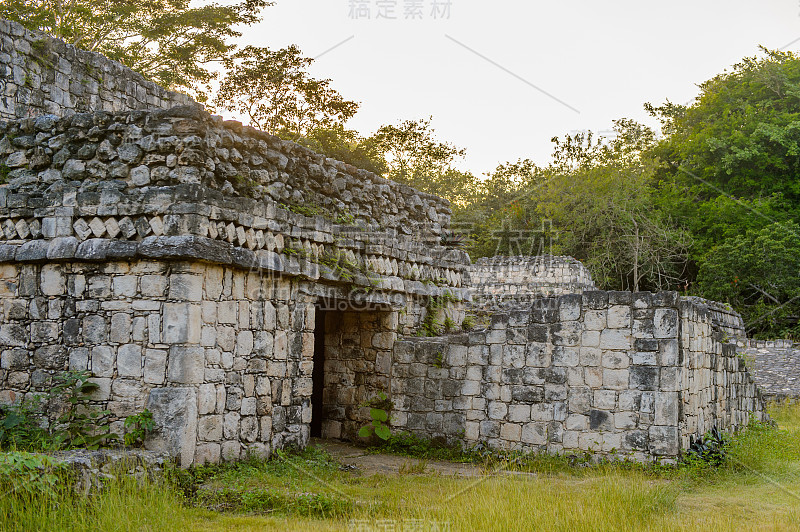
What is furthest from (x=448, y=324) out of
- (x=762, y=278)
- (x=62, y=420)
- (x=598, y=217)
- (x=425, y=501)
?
(x=598, y=217)

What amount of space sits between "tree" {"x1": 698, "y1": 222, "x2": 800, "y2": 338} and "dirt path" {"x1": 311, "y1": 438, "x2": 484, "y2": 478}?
1814 cm

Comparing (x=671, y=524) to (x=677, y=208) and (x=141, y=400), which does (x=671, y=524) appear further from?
(x=677, y=208)

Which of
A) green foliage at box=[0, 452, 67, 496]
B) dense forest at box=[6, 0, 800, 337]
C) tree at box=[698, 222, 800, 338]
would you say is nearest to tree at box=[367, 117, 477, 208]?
dense forest at box=[6, 0, 800, 337]

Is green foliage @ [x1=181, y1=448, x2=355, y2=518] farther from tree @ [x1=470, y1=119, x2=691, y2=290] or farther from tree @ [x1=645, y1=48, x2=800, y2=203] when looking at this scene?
tree @ [x1=645, y1=48, x2=800, y2=203]

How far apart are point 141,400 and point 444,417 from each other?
3.83m

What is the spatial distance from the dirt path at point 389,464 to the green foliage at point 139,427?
2315 millimetres

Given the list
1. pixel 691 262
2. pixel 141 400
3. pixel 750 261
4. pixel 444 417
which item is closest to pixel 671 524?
pixel 444 417

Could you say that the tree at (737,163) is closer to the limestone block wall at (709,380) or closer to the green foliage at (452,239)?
the limestone block wall at (709,380)

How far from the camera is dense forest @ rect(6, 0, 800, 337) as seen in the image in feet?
68.6

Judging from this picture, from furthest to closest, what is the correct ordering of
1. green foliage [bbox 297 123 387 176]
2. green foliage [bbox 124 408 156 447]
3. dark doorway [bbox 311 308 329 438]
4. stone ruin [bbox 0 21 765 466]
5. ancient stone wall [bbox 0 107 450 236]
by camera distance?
green foliage [bbox 297 123 387 176], dark doorway [bbox 311 308 329 438], ancient stone wall [bbox 0 107 450 236], stone ruin [bbox 0 21 765 466], green foliage [bbox 124 408 156 447]

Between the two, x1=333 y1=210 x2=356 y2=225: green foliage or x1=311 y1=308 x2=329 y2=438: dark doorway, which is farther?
x1=311 y1=308 x2=329 y2=438: dark doorway

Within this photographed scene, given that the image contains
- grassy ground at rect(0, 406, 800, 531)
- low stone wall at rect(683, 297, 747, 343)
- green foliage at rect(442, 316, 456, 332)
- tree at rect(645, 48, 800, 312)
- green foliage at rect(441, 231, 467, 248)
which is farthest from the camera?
tree at rect(645, 48, 800, 312)

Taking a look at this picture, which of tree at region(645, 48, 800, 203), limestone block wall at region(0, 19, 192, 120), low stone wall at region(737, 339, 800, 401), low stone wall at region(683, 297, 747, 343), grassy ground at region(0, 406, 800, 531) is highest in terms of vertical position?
tree at region(645, 48, 800, 203)

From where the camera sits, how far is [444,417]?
29.3 feet
